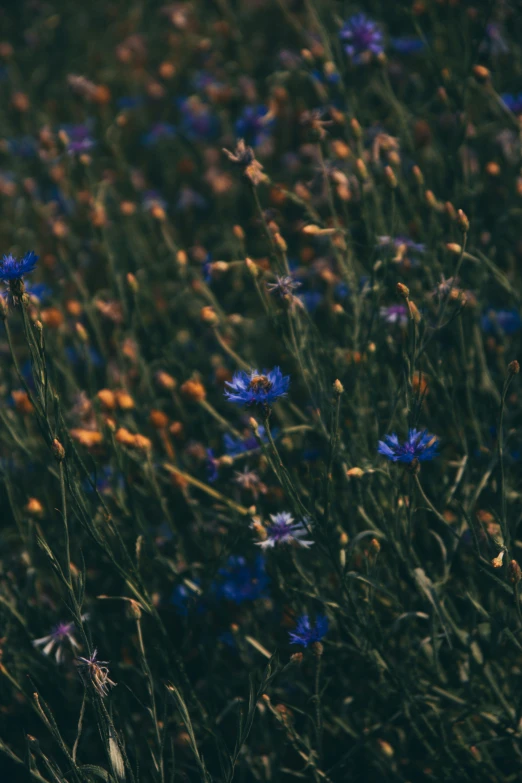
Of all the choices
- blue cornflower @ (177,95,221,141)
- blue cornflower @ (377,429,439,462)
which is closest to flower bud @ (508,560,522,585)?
blue cornflower @ (377,429,439,462)

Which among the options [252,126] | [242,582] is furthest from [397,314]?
[252,126]

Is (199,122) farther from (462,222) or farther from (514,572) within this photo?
(514,572)

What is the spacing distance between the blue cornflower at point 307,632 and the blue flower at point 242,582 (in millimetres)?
217

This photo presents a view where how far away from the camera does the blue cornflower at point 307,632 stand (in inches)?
61.5

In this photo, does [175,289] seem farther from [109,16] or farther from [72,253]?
[109,16]

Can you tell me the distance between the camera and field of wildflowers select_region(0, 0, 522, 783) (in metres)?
1.54

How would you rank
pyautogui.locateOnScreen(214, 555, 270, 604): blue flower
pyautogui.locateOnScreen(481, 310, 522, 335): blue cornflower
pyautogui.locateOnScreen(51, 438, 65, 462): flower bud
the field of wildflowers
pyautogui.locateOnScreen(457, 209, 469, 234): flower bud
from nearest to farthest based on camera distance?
pyautogui.locateOnScreen(51, 438, 65, 462): flower bud, the field of wildflowers, pyautogui.locateOnScreen(457, 209, 469, 234): flower bud, pyautogui.locateOnScreen(214, 555, 270, 604): blue flower, pyautogui.locateOnScreen(481, 310, 522, 335): blue cornflower

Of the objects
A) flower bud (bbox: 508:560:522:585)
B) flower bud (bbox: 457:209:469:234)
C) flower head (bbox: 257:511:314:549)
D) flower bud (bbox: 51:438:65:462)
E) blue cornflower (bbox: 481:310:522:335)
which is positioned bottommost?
flower bud (bbox: 51:438:65:462)

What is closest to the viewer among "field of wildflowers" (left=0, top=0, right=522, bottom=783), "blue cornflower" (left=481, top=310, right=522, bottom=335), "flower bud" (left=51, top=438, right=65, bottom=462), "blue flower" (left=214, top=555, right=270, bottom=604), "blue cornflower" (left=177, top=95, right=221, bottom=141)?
"flower bud" (left=51, top=438, right=65, bottom=462)

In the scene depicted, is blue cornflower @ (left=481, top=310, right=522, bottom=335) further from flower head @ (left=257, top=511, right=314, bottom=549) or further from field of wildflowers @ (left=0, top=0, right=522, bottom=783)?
flower head @ (left=257, top=511, right=314, bottom=549)

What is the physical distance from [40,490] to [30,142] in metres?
1.80

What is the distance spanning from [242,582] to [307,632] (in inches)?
12.2

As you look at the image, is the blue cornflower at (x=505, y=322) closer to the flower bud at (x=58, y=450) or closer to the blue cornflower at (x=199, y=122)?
the flower bud at (x=58, y=450)

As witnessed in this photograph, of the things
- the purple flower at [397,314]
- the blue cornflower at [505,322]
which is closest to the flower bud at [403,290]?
the purple flower at [397,314]
